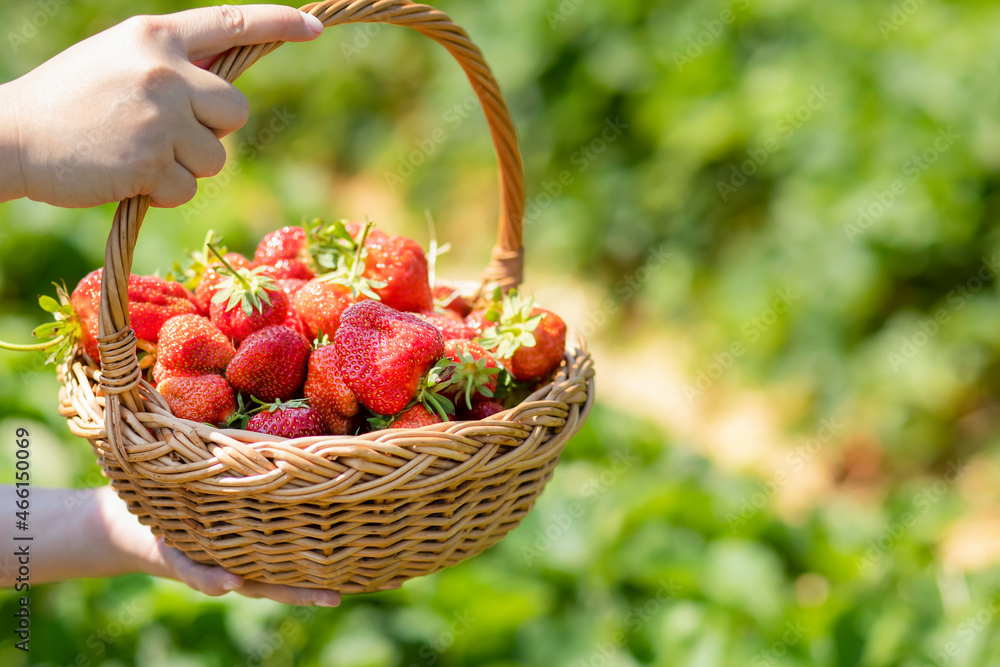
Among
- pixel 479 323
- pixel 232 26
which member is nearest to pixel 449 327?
pixel 479 323

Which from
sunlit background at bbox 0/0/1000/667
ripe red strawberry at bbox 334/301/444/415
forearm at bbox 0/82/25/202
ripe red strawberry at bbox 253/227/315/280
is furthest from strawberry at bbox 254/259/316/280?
sunlit background at bbox 0/0/1000/667

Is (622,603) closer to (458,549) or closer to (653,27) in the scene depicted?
(458,549)

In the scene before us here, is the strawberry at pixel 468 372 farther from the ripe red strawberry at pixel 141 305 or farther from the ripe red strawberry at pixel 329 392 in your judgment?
the ripe red strawberry at pixel 141 305

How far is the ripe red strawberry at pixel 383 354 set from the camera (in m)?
1.17

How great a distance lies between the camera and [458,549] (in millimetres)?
1235

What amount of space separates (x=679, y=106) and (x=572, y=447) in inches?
72.7

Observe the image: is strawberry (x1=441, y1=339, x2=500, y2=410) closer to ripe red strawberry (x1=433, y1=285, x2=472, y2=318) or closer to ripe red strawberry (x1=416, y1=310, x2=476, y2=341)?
ripe red strawberry (x1=416, y1=310, x2=476, y2=341)

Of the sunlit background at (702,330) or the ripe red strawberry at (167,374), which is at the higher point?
the ripe red strawberry at (167,374)

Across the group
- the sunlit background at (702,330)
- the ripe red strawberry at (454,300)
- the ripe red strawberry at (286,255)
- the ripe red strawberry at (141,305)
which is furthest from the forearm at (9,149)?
the sunlit background at (702,330)

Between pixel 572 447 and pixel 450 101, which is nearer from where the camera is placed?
pixel 572 447

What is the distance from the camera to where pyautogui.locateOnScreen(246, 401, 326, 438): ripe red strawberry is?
1147 millimetres

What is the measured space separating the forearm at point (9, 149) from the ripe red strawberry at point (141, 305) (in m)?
0.28

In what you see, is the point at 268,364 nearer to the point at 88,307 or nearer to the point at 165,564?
the point at 88,307

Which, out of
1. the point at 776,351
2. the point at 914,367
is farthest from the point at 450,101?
the point at 914,367
